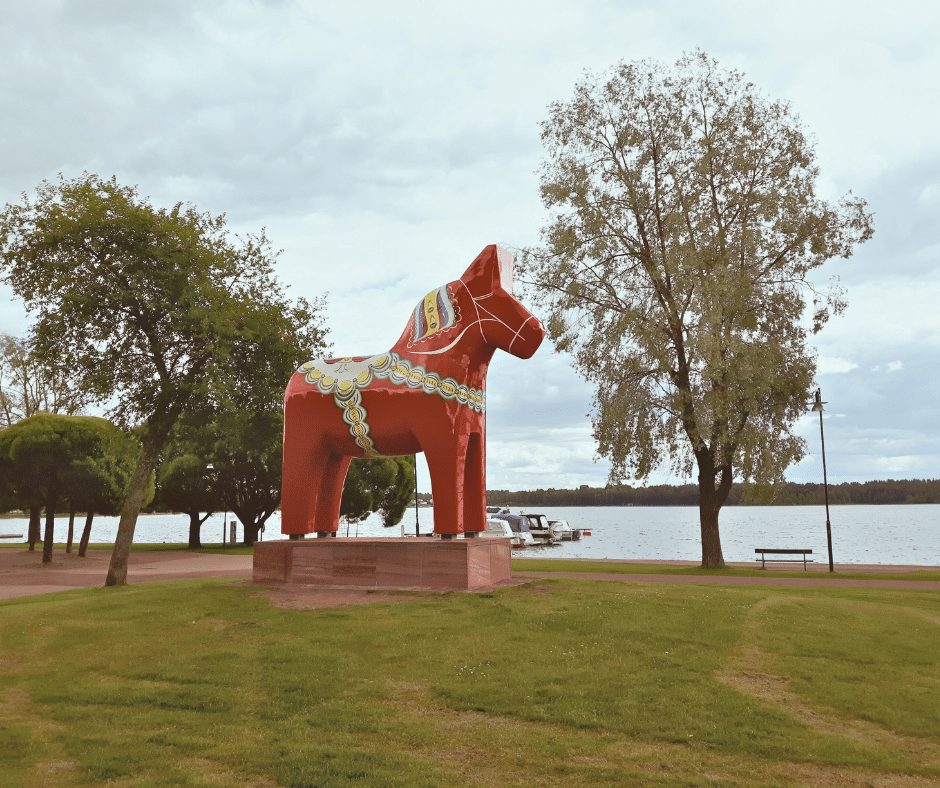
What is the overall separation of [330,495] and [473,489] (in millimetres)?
2935

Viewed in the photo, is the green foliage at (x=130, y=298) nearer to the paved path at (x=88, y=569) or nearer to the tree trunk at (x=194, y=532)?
the paved path at (x=88, y=569)

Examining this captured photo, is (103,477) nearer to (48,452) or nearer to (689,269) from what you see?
(48,452)

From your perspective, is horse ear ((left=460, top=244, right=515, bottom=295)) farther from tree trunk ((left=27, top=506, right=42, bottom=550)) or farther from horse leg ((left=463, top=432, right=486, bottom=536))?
tree trunk ((left=27, top=506, right=42, bottom=550))

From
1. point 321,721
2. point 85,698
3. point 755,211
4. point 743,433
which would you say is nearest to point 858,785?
point 321,721

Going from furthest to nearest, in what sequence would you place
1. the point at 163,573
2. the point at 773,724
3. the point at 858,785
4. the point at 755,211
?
the point at 163,573
the point at 755,211
the point at 773,724
the point at 858,785

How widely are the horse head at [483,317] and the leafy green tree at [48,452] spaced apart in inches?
678

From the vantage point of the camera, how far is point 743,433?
69.2 ft

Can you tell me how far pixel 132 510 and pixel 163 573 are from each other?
8.29 m

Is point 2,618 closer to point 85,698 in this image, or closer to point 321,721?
point 85,698

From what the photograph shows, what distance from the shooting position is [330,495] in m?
14.3

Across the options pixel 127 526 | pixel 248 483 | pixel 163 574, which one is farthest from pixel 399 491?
pixel 127 526

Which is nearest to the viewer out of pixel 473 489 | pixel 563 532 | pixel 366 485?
pixel 473 489

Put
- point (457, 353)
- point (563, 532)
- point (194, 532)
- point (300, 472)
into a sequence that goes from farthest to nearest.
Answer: point (563, 532) < point (194, 532) < point (300, 472) < point (457, 353)

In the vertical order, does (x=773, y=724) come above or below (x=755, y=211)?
below
